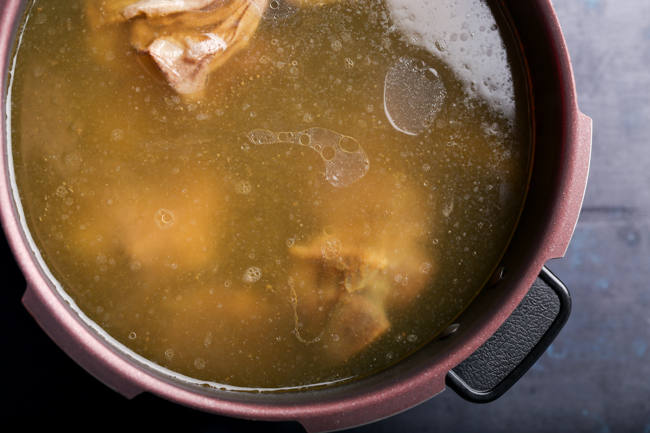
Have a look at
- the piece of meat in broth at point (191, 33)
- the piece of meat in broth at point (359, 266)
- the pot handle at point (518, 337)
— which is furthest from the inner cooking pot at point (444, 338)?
the piece of meat in broth at point (191, 33)

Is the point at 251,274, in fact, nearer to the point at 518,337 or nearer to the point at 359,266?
the point at 359,266

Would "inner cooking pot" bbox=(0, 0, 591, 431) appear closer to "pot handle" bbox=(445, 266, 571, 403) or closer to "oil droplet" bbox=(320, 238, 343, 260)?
"pot handle" bbox=(445, 266, 571, 403)

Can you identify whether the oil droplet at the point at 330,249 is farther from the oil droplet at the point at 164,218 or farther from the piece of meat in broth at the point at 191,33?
the piece of meat in broth at the point at 191,33

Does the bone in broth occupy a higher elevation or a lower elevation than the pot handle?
higher

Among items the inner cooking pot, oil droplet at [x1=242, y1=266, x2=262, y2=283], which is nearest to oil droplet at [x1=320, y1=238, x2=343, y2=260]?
oil droplet at [x1=242, y1=266, x2=262, y2=283]

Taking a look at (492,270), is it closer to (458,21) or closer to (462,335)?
(462,335)

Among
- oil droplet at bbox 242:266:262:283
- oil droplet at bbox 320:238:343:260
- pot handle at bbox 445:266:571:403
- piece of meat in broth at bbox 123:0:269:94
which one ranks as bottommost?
pot handle at bbox 445:266:571:403
